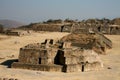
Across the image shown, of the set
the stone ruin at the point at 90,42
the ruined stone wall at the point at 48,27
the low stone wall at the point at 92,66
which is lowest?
the low stone wall at the point at 92,66

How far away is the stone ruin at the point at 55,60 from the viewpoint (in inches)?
829

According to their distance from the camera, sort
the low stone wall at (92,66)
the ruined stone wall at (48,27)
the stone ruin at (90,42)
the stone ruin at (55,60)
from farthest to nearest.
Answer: the ruined stone wall at (48,27)
the stone ruin at (90,42)
the low stone wall at (92,66)
the stone ruin at (55,60)

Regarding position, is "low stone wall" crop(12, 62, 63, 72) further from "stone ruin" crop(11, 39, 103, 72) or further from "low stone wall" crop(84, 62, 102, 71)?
"low stone wall" crop(84, 62, 102, 71)

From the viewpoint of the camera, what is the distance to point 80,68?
21500mm

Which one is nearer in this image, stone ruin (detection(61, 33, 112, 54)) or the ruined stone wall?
stone ruin (detection(61, 33, 112, 54))

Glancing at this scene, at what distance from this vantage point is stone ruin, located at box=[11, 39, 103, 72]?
2106 centimetres

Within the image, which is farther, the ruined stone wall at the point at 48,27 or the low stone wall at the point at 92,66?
the ruined stone wall at the point at 48,27

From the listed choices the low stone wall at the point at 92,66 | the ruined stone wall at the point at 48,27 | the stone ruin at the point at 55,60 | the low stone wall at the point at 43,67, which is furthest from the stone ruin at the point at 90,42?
the ruined stone wall at the point at 48,27

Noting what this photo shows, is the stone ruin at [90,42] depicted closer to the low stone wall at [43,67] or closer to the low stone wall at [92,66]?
the low stone wall at [92,66]

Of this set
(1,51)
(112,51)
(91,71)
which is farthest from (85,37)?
(91,71)

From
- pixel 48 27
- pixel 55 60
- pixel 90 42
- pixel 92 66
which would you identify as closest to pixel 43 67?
pixel 55 60

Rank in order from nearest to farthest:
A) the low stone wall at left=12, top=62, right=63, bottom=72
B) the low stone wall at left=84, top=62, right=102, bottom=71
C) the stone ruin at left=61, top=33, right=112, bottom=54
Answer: the low stone wall at left=12, top=62, right=63, bottom=72 < the low stone wall at left=84, top=62, right=102, bottom=71 < the stone ruin at left=61, top=33, right=112, bottom=54

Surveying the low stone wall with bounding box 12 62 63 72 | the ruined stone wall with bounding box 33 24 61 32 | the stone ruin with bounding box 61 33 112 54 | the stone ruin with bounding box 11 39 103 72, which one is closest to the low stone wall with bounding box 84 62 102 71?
the stone ruin with bounding box 11 39 103 72

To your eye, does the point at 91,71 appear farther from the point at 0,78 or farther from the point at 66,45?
the point at 0,78
